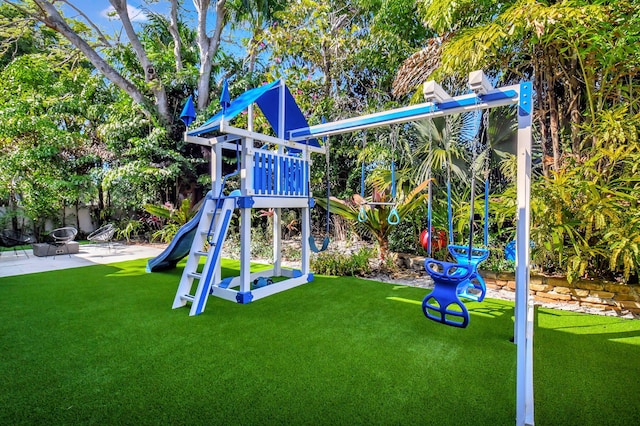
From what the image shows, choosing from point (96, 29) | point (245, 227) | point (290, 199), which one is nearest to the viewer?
point (245, 227)

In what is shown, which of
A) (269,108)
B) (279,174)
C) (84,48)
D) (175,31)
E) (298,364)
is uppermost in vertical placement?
(175,31)

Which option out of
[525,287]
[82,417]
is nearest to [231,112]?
[82,417]

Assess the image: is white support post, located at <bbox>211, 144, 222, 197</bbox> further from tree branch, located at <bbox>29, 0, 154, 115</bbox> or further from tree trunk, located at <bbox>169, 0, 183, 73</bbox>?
tree trunk, located at <bbox>169, 0, 183, 73</bbox>

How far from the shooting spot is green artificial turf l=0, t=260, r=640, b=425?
6.43ft

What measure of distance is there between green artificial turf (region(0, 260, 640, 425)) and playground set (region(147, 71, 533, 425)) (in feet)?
0.73

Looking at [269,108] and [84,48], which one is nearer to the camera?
[269,108]

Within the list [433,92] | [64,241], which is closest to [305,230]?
[433,92]

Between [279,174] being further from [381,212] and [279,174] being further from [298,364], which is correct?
[298,364]

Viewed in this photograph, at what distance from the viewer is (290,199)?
4742mm

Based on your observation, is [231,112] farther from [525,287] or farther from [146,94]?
[146,94]

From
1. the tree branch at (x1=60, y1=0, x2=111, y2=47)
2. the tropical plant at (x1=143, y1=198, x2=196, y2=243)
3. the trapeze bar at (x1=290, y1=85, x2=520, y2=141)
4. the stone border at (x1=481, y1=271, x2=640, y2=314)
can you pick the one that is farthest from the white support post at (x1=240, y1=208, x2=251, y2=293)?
the tree branch at (x1=60, y1=0, x2=111, y2=47)

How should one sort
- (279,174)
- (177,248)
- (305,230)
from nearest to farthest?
(279,174), (305,230), (177,248)

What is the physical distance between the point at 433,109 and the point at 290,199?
232 cm

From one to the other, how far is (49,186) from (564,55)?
1087 cm
